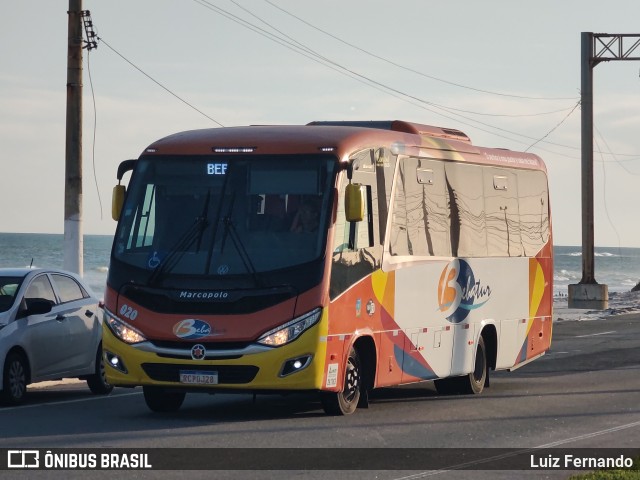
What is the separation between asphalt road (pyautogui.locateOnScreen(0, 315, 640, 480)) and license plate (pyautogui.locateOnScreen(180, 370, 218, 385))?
438 millimetres

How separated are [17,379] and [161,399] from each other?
184 centimetres

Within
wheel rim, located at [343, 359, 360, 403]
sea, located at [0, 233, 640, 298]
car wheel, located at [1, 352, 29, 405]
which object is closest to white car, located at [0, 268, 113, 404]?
car wheel, located at [1, 352, 29, 405]

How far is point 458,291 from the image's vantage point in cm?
1884

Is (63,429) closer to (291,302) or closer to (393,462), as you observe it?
(291,302)

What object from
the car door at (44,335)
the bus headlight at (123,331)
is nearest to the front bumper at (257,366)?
the bus headlight at (123,331)

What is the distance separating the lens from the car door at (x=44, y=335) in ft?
56.4

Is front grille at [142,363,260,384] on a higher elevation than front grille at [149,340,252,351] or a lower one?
lower

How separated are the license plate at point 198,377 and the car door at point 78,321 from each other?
3.48 meters

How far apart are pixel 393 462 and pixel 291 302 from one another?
11.1ft

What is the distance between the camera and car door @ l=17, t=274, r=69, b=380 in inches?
677

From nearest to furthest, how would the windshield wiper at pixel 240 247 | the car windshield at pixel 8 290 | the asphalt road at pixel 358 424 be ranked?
the asphalt road at pixel 358 424 < the windshield wiper at pixel 240 247 < the car windshield at pixel 8 290

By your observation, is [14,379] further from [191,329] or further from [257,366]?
[257,366]

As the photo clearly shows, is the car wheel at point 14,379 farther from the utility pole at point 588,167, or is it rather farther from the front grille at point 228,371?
the utility pole at point 588,167

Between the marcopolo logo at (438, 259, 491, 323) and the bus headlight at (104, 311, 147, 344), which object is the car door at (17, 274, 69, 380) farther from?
the marcopolo logo at (438, 259, 491, 323)
